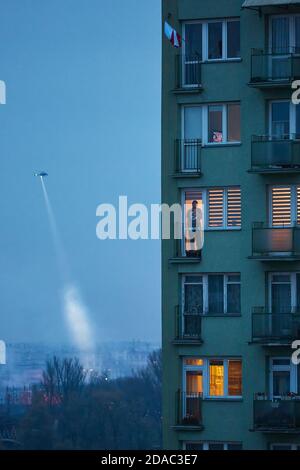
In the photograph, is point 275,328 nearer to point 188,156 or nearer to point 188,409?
point 188,409

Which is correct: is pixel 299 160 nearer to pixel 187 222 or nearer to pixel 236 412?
pixel 187 222

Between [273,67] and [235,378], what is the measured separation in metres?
10.00

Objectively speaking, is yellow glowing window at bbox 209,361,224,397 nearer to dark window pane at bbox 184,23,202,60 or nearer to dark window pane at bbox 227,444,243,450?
dark window pane at bbox 227,444,243,450

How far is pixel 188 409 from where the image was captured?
5494cm

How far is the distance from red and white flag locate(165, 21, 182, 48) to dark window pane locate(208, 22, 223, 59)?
3.36 feet

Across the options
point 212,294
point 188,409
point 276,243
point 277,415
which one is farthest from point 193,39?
point 277,415

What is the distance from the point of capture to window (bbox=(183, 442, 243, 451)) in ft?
178

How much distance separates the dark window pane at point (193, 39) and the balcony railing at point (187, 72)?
0.54 feet

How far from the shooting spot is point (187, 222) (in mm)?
55594

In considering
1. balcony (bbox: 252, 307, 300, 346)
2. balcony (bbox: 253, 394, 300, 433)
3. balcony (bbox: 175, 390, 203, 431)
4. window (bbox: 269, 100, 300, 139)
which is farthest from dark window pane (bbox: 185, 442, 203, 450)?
window (bbox: 269, 100, 300, 139)

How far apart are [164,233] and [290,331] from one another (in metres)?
5.44
